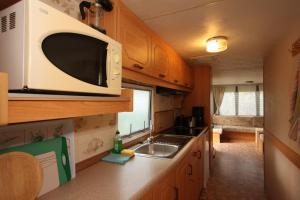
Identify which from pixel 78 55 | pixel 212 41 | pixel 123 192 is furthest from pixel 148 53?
pixel 123 192

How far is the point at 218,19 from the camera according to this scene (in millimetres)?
1462

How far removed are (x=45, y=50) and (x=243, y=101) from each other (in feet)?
24.5

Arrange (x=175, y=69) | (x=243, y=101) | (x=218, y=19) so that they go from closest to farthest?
(x=218, y=19) < (x=175, y=69) < (x=243, y=101)

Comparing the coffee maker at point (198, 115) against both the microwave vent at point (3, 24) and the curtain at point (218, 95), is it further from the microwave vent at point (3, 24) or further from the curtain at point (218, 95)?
the curtain at point (218, 95)

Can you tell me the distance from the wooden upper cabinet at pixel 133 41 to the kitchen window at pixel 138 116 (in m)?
0.59

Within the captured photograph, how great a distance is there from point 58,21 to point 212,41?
5.23 ft

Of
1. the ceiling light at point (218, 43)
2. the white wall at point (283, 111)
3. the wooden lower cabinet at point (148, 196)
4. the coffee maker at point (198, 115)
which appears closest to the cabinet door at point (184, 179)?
the wooden lower cabinet at point (148, 196)

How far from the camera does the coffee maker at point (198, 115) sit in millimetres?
3205

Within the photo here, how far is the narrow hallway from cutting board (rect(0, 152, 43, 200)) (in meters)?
2.36

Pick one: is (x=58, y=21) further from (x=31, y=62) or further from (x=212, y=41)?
(x=212, y=41)

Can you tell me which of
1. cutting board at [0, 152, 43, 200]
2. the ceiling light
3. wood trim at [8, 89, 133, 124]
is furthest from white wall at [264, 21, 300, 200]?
cutting board at [0, 152, 43, 200]

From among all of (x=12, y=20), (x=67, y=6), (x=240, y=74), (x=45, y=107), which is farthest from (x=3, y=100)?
(x=240, y=74)

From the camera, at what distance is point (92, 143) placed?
51.8 inches

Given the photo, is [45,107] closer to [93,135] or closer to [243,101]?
[93,135]
